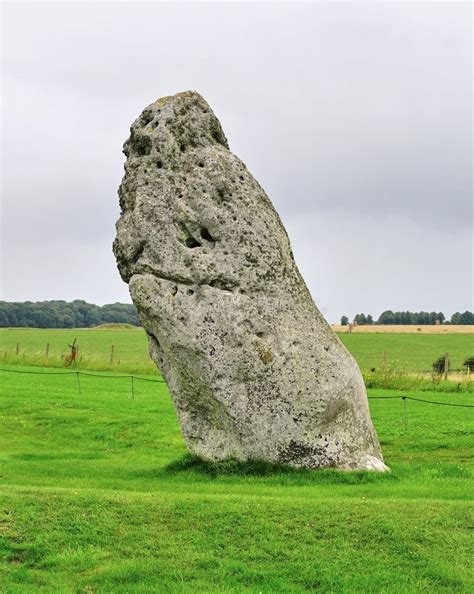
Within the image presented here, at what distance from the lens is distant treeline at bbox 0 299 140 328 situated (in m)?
128

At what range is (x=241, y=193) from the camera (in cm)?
1532

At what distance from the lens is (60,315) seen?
133625 mm

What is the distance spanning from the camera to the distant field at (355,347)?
174 feet

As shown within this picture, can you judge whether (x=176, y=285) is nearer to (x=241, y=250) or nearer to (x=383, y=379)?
(x=241, y=250)

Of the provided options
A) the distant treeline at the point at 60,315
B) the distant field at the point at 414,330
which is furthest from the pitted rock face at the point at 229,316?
the distant treeline at the point at 60,315

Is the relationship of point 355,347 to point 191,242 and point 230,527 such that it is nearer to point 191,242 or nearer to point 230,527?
point 191,242

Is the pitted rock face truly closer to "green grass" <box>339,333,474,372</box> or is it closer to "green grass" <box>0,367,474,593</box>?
"green grass" <box>0,367,474,593</box>

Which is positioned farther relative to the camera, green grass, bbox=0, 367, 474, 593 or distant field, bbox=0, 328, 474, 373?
distant field, bbox=0, 328, 474, 373

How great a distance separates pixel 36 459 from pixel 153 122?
25.6 feet

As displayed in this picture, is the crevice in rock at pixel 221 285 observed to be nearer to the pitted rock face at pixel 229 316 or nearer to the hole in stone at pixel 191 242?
the pitted rock face at pixel 229 316

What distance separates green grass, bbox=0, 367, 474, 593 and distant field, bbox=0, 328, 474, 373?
2872 cm

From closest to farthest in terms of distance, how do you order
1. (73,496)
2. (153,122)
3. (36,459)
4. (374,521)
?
(374,521)
(73,496)
(153,122)
(36,459)

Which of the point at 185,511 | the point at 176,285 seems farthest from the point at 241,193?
the point at 185,511

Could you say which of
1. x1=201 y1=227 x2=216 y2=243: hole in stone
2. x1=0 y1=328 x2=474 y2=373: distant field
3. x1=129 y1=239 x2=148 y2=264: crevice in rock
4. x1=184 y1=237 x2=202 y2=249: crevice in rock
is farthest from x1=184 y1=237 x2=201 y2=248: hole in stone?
x1=0 y1=328 x2=474 y2=373: distant field
